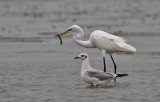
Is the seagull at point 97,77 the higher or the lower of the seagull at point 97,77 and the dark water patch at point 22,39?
the lower

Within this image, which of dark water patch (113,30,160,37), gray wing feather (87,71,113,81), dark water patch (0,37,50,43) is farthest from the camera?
dark water patch (113,30,160,37)

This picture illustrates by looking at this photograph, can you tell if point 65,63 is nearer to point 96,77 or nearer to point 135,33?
point 96,77

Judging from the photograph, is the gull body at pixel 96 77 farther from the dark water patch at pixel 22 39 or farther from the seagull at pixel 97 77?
the dark water patch at pixel 22 39

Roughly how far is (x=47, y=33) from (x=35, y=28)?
92.2 inches

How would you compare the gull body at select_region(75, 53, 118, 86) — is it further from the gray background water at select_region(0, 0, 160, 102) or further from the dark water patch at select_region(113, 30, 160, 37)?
the dark water patch at select_region(113, 30, 160, 37)

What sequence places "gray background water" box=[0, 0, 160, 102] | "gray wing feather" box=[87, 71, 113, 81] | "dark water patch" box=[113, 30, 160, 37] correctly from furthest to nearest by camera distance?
"dark water patch" box=[113, 30, 160, 37] < "gray wing feather" box=[87, 71, 113, 81] < "gray background water" box=[0, 0, 160, 102]

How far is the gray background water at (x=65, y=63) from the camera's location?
10.4m

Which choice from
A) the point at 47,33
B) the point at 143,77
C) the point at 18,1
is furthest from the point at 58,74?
the point at 18,1

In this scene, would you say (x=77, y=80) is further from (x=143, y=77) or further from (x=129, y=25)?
(x=129, y=25)

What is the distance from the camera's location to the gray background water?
1041 centimetres

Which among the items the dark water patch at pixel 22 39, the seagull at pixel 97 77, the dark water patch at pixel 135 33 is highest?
the dark water patch at pixel 135 33

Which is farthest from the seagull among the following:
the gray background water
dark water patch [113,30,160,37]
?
dark water patch [113,30,160,37]

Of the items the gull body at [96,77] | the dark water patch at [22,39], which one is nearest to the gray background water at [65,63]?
the dark water patch at [22,39]

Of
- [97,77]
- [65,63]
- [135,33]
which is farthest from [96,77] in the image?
[135,33]
